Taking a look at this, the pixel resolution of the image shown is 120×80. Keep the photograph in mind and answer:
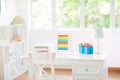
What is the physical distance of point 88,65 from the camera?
11.7ft

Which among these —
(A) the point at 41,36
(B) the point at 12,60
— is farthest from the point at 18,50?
(A) the point at 41,36

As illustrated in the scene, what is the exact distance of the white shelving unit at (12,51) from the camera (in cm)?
456

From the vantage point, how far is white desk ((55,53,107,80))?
11.6 feet

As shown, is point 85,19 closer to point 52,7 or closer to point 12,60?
point 52,7

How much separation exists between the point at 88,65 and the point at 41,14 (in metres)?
2.76

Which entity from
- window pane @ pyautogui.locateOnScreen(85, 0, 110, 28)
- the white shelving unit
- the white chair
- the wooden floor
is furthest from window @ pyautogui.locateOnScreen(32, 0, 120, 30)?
the white chair

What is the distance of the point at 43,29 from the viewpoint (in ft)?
19.5

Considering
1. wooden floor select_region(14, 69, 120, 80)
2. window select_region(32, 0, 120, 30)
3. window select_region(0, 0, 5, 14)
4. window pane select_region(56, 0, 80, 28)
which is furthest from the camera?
window pane select_region(56, 0, 80, 28)

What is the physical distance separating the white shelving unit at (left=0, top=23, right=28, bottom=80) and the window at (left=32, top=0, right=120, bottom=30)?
0.67m

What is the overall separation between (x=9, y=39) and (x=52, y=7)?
1.51 metres

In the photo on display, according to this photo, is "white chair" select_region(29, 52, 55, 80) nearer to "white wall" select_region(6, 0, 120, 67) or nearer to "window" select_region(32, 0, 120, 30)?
"white wall" select_region(6, 0, 120, 67)

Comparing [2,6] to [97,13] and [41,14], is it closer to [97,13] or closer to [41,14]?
[41,14]

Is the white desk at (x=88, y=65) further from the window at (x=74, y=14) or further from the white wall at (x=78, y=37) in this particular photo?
the window at (x=74, y=14)

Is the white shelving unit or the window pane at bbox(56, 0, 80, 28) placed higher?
the window pane at bbox(56, 0, 80, 28)
